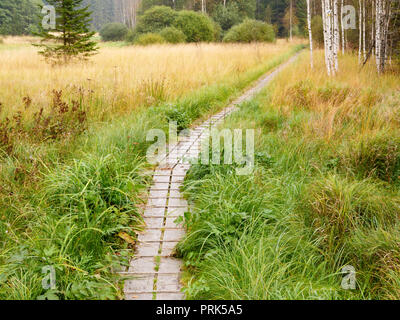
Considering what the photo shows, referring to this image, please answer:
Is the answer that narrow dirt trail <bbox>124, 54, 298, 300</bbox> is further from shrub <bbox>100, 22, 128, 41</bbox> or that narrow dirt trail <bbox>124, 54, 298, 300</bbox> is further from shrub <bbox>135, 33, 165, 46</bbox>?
shrub <bbox>100, 22, 128, 41</bbox>

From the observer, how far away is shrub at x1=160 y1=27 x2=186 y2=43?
2881 centimetres

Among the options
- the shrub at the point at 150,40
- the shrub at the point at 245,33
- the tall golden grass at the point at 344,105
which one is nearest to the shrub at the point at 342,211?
the tall golden grass at the point at 344,105

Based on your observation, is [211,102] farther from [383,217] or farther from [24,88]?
[383,217]

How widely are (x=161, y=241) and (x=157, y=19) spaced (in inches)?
1264

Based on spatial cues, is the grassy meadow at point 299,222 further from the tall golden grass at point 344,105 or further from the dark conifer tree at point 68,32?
the dark conifer tree at point 68,32

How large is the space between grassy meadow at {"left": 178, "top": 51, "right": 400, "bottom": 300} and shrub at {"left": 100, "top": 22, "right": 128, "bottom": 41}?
4551 cm

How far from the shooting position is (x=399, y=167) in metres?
4.34

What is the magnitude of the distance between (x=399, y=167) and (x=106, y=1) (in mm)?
83580

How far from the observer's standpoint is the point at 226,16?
37.5m

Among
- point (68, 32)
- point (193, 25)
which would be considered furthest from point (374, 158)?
point (193, 25)

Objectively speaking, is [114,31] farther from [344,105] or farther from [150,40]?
[344,105]

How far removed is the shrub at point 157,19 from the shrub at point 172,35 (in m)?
2.48

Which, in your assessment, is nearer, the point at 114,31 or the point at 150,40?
the point at 150,40

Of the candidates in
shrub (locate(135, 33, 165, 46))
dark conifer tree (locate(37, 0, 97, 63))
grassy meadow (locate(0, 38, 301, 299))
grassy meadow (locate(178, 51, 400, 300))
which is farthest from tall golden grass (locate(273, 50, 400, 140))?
shrub (locate(135, 33, 165, 46))
